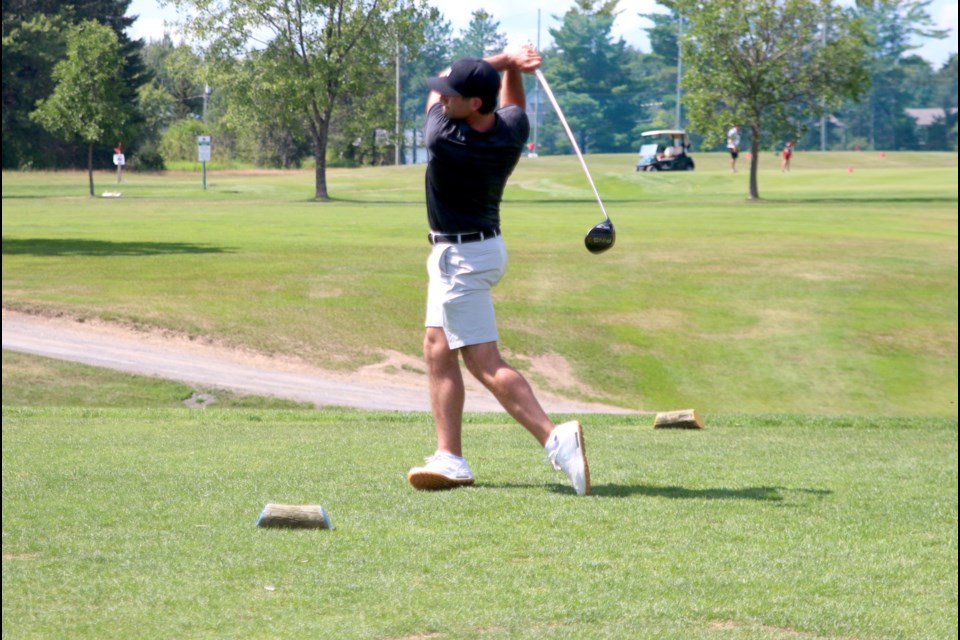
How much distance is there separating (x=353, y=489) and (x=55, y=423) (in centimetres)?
481

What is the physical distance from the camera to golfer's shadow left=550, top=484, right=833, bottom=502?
6234 mm

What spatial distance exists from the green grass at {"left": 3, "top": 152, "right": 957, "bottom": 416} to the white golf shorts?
10718 millimetres

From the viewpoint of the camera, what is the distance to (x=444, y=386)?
6.62 m

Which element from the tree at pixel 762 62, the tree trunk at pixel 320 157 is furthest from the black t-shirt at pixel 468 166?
the tree at pixel 762 62

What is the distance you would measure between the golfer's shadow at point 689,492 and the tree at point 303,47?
55.9 meters

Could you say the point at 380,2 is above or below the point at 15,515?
above

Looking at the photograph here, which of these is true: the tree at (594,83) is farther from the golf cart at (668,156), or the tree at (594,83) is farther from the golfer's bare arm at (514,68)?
the golfer's bare arm at (514,68)

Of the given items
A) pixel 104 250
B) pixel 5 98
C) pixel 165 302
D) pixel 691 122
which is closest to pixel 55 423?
pixel 165 302

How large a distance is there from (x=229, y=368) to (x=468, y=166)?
1141cm

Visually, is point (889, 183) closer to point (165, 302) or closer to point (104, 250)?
point (104, 250)

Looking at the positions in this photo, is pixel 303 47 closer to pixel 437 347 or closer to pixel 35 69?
pixel 35 69

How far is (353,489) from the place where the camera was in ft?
20.7

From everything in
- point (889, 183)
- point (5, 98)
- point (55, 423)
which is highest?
point (5, 98)

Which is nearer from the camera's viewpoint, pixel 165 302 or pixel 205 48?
pixel 165 302
